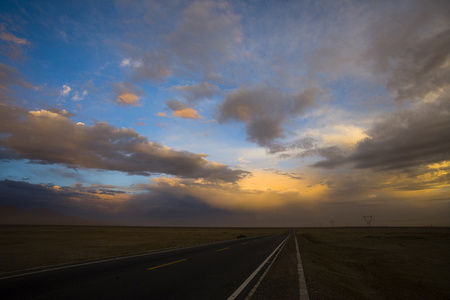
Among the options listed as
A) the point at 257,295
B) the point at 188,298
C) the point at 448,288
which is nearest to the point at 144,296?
the point at 188,298

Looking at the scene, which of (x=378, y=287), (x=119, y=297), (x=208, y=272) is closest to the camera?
(x=119, y=297)

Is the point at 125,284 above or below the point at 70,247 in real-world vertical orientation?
above

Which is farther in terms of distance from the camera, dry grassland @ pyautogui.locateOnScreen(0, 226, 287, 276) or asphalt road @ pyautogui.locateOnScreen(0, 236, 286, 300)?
dry grassland @ pyautogui.locateOnScreen(0, 226, 287, 276)

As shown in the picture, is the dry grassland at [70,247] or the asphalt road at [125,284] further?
the dry grassland at [70,247]

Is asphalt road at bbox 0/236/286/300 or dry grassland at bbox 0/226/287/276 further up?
asphalt road at bbox 0/236/286/300

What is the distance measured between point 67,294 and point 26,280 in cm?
308

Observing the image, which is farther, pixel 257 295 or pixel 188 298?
pixel 257 295

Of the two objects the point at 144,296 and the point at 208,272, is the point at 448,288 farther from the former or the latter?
the point at 144,296

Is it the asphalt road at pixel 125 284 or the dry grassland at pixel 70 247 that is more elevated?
the asphalt road at pixel 125 284

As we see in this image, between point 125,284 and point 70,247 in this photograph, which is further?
point 70,247

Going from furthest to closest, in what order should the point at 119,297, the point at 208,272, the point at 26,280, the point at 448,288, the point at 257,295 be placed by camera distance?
the point at 448,288 < the point at 208,272 < the point at 26,280 < the point at 257,295 < the point at 119,297

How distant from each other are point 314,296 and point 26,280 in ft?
31.9

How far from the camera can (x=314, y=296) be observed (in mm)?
7109

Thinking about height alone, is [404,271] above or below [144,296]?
below
